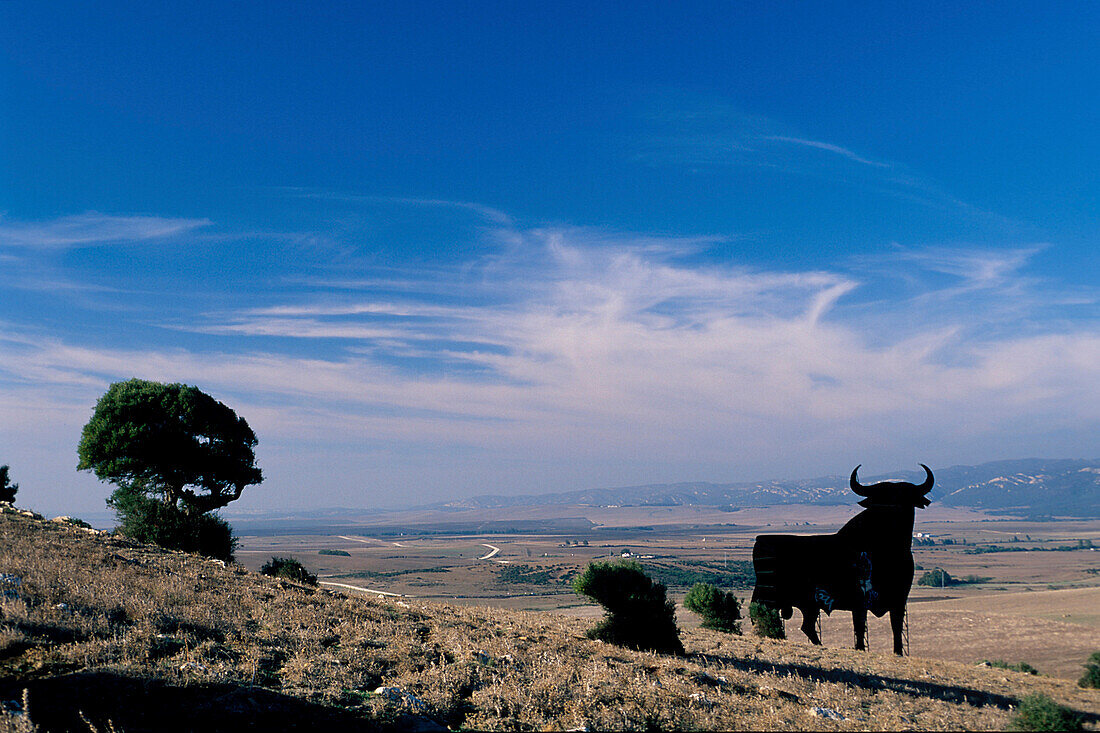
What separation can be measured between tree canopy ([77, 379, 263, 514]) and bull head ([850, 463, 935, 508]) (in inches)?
1130

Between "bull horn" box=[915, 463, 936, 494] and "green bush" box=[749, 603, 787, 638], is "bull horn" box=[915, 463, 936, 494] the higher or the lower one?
the higher one

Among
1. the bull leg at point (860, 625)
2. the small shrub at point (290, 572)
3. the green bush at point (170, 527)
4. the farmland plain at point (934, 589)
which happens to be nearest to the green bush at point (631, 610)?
the bull leg at point (860, 625)

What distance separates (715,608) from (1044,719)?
28.6 metres

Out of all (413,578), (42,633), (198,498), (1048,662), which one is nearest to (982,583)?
(1048,662)

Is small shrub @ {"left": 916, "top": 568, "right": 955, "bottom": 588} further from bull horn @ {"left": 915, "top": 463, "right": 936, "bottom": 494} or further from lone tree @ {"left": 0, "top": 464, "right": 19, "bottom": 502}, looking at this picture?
lone tree @ {"left": 0, "top": 464, "right": 19, "bottom": 502}

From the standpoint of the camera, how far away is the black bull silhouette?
1627cm

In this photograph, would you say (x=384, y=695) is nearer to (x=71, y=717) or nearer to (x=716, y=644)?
(x=71, y=717)

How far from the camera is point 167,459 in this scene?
2839 centimetres

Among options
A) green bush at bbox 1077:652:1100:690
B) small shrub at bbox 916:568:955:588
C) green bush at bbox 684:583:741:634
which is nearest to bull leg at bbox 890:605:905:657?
→ green bush at bbox 1077:652:1100:690

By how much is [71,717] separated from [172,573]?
1073 centimetres

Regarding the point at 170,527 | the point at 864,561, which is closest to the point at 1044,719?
the point at 864,561

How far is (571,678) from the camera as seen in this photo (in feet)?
31.9

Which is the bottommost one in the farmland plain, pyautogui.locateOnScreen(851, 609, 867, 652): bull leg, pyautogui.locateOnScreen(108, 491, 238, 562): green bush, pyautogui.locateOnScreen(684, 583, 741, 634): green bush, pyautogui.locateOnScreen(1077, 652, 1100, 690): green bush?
the farmland plain

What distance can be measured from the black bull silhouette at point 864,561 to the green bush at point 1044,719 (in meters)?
8.80
